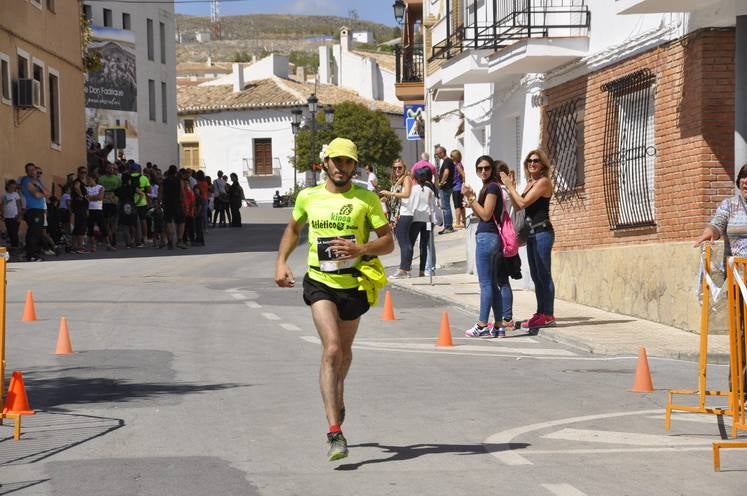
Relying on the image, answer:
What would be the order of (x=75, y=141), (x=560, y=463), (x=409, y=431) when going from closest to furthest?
(x=560, y=463) < (x=409, y=431) < (x=75, y=141)

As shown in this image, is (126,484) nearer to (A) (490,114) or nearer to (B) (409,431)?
(B) (409,431)

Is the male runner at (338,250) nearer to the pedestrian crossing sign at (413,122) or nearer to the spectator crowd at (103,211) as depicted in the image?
the spectator crowd at (103,211)

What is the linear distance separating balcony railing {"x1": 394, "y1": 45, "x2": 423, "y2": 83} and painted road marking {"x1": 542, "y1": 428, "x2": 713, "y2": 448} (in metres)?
35.7

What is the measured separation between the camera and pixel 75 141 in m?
40.9

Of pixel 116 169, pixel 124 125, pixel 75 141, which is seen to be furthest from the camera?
pixel 124 125

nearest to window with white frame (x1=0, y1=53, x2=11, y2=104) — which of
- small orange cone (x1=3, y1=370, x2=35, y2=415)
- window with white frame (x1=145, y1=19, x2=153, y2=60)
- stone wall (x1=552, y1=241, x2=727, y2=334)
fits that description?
stone wall (x1=552, y1=241, x2=727, y2=334)

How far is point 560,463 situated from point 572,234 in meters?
13.5

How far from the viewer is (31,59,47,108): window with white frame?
36656mm

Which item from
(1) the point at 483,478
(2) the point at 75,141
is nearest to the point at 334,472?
(1) the point at 483,478

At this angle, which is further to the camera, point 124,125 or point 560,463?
point 124,125

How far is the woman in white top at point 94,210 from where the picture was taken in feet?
102

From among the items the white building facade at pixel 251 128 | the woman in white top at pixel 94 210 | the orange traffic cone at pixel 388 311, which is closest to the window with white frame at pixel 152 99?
the white building facade at pixel 251 128

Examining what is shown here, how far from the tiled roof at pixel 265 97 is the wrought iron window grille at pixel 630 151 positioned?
8054cm

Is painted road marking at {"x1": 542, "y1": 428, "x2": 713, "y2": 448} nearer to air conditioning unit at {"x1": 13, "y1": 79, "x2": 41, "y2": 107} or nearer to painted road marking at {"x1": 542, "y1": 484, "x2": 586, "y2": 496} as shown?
painted road marking at {"x1": 542, "y1": 484, "x2": 586, "y2": 496}
